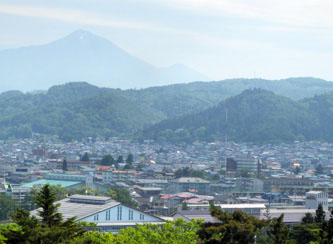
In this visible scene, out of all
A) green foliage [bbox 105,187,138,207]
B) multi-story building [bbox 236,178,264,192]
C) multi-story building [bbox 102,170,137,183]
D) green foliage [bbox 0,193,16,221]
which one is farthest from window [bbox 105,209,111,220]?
multi-story building [bbox 102,170,137,183]

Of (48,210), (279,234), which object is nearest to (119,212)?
(279,234)

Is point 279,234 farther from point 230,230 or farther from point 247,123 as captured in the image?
point 247,123

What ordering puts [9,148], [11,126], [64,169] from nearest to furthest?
[64,169] → [9,148] → [11,126]

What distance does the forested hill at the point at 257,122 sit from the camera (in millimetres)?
136125

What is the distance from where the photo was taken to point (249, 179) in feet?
239

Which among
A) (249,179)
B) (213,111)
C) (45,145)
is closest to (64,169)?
(249,179)

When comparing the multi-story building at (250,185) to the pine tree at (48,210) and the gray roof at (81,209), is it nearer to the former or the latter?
the gray roof at (81,209)

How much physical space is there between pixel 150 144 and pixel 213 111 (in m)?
21.2

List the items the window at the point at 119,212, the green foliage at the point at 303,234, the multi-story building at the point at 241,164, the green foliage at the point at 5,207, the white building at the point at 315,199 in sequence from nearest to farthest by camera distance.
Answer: the green foliage at the point at 303,234
the window at the point at 119,212
the green foliage at the point at 5,207
the white building at the point at 315,199
the multi-story building at the point at 241,164

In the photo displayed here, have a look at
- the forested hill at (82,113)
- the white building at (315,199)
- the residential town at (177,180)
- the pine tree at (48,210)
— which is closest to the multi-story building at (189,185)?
the residential town at (177,180)

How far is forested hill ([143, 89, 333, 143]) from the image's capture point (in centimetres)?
13612

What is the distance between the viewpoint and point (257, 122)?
5536 inches

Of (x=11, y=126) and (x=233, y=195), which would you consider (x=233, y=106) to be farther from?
(x=233, y=195)

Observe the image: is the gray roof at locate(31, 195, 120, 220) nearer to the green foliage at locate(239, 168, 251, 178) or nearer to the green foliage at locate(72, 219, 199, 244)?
the green foliage at locate(72, 219, 199, 244)
